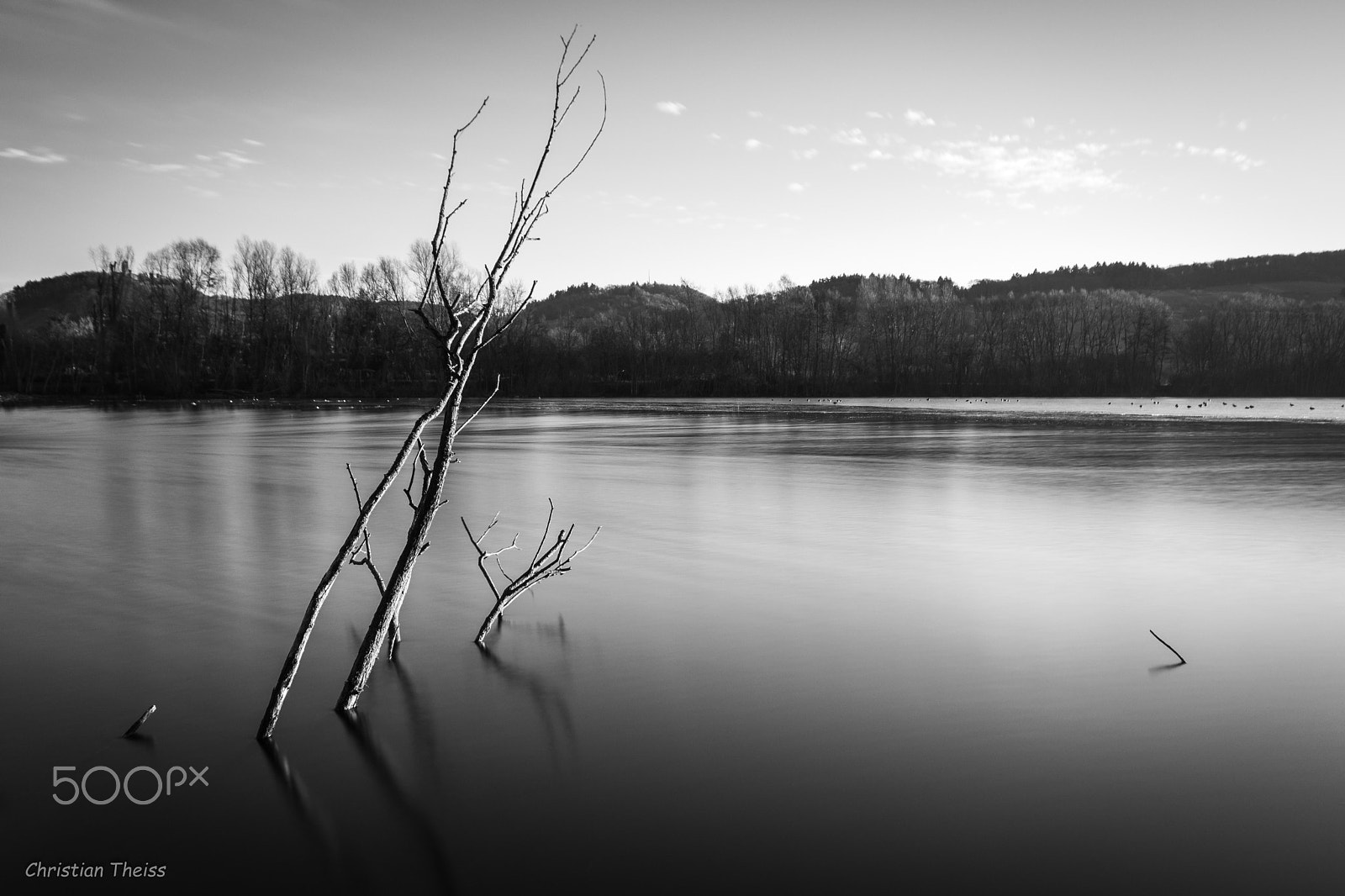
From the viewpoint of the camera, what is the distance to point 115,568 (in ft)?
33.5

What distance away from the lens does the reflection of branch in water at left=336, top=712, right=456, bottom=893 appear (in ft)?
13.3

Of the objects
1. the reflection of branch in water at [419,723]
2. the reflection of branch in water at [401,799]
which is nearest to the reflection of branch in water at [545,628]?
the reflection of branch in water at [419,723]

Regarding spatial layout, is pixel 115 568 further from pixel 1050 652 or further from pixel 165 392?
pixel 165 392

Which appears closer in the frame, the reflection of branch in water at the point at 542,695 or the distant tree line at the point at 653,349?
the reflection of branch in water at the point at 542,695

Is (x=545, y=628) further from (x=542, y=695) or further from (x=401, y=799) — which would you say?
(x=401, y=799)

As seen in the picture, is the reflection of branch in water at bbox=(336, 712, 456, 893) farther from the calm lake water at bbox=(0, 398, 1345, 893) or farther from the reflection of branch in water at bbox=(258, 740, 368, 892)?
the reflection of branch in water at bbox=(258, 740, 368, 892)

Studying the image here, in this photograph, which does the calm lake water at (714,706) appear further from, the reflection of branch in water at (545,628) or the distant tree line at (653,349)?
the distant tree line at (653,349)

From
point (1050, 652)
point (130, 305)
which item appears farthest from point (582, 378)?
point (1050, 652)

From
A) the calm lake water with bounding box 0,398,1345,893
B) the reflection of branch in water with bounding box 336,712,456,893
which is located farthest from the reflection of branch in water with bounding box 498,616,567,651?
the reflection of branch in water with bounding box 336,712,456,893

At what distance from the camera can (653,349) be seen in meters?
118

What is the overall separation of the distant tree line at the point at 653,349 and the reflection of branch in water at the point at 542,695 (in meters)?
88.9

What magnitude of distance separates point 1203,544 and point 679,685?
8636mm

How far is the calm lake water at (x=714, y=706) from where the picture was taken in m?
4.13

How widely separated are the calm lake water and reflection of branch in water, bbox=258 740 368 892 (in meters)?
0.02
